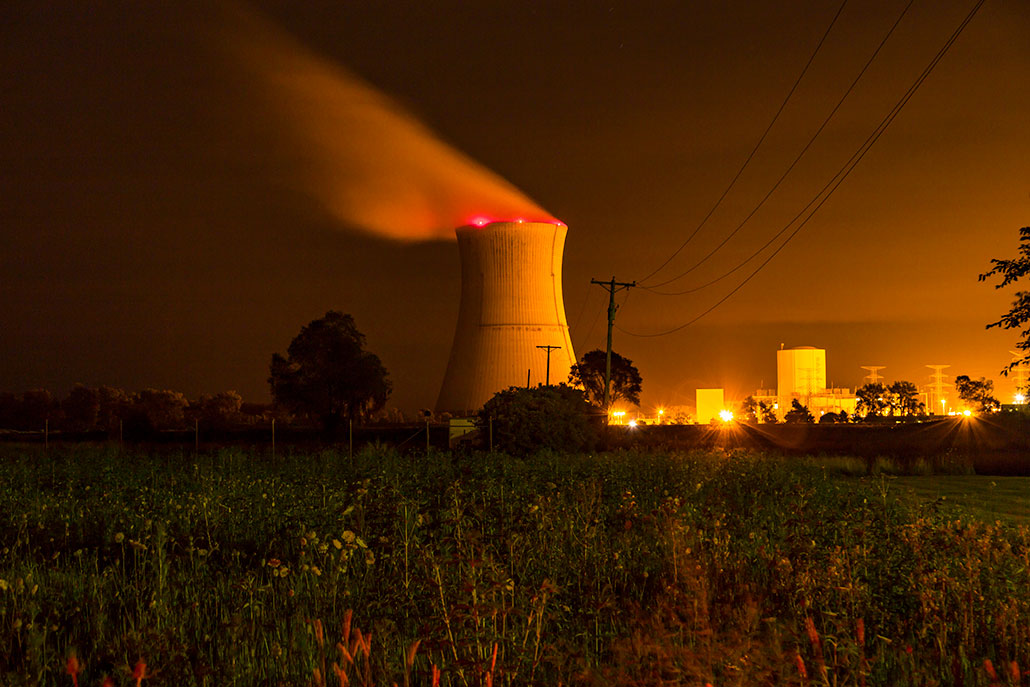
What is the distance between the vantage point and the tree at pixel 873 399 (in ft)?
272

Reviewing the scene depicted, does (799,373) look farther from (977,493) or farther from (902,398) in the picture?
(977,493)

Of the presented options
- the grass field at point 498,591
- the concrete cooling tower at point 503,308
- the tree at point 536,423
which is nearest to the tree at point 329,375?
the concrete cooling tower at point 503,308

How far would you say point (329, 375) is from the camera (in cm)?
4328

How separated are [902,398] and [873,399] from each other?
234 cm

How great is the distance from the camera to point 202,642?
420cm

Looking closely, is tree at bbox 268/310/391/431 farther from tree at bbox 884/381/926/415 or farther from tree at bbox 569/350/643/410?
tree at bbox 884/381/926/415

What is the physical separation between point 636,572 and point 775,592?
3.20ft

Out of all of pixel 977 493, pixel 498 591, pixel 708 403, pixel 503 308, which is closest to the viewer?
pixel 498 591

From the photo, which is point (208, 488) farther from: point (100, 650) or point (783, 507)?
point (783, 507)

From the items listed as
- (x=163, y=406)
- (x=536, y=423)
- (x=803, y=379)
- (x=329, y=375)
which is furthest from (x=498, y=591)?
(x=803, y=379)

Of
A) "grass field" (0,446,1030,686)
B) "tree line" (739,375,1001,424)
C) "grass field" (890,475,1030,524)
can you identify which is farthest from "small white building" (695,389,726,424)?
"grass field" (0,446,1030,686)

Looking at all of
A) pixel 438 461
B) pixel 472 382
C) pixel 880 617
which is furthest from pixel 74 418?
pixel 880 617

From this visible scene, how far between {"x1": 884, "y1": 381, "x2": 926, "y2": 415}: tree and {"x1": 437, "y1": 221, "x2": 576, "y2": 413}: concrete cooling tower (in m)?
55.0

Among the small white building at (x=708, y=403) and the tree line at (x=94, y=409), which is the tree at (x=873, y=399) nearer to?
the small white building at (x=708, y=403)
